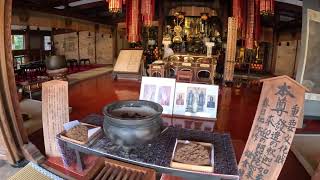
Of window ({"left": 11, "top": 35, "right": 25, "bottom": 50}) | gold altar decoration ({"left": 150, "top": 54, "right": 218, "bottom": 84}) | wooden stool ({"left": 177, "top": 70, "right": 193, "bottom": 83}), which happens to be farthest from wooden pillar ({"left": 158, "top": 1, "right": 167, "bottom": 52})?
window ({"left": 11, "top": 35, "right": 25, "bottom": 50})

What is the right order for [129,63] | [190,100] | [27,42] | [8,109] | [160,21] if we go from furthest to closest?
[27,42], [160,21], [129,63], [190,100], [8,109]

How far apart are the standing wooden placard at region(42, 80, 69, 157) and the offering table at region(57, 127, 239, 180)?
0.55 m

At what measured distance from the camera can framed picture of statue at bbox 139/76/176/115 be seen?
3717mm

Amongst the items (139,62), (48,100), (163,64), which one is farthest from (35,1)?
(48,100)

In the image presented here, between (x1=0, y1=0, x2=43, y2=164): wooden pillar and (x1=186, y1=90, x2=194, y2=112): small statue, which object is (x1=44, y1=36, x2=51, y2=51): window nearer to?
(x1=0, y1=0, x2=43, y2=164): wooden pillar

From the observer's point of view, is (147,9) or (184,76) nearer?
(184,76)

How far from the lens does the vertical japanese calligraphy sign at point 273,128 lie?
2.14 m

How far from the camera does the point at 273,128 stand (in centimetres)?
222

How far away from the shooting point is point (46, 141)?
10.4 ft

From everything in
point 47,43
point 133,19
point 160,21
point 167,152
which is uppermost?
point 160,21

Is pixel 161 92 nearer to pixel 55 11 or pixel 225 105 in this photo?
pixel 225 105

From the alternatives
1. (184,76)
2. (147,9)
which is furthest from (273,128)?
(147,9)

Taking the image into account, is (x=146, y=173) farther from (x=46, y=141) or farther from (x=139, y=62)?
(x=139, y=62)

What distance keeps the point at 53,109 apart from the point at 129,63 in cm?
625
